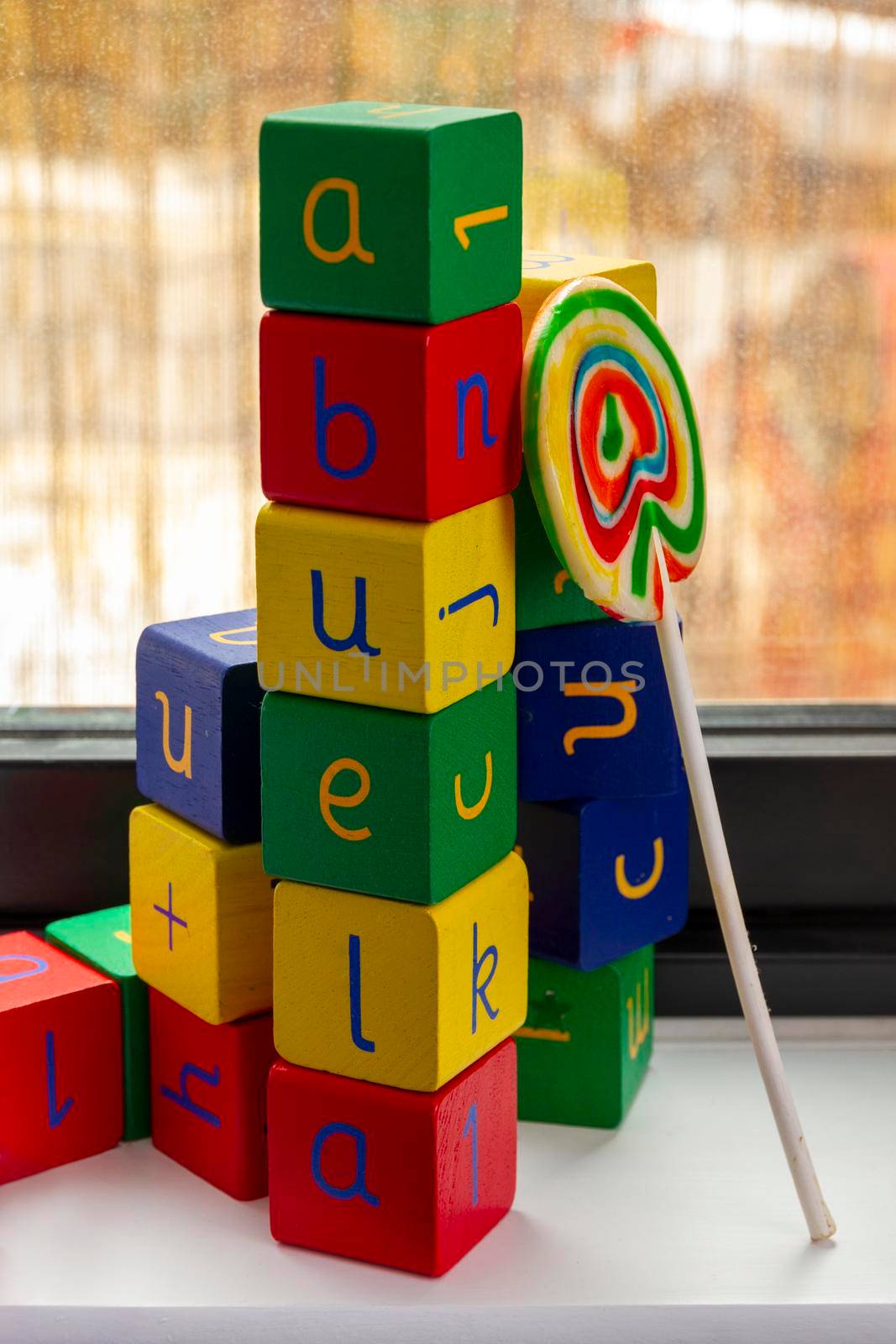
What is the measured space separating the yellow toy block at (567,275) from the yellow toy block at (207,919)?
283 mm

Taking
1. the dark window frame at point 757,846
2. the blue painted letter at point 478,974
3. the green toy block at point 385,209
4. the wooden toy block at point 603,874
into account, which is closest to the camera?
the green toy block at point 385,209

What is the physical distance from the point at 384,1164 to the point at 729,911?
0.63 feet

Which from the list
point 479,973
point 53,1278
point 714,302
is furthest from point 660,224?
point 53,1278

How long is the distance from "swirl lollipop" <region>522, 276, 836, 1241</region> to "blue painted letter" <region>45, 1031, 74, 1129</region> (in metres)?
0.34

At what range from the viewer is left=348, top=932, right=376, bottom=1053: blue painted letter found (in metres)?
0.73

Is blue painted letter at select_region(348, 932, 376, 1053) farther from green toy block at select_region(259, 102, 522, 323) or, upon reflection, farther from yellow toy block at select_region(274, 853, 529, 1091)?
green toy block at select_region(259, 102, 522, 323)

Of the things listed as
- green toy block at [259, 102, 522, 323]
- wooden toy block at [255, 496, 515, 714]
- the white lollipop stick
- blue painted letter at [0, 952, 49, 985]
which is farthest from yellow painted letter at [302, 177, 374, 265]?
blue painted letter at [0, 952, 49, 985]

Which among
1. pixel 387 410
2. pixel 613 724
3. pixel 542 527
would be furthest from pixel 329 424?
pixel 613 724

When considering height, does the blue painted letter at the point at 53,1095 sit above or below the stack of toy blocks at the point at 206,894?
below

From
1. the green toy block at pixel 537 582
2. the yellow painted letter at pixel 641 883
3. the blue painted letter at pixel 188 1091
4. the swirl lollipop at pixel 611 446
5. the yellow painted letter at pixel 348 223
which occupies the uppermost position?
the yellow painted letter at pixel 348 223

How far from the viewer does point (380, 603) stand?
0.69 meters

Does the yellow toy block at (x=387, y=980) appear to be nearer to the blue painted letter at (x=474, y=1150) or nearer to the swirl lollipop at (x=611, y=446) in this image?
the blue painted letter at (x=474, y=1150)

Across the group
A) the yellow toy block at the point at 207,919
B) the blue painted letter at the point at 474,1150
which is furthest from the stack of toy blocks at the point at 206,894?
the blue painted letter at the point at 474,1150

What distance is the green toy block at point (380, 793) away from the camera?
702 millimetres
